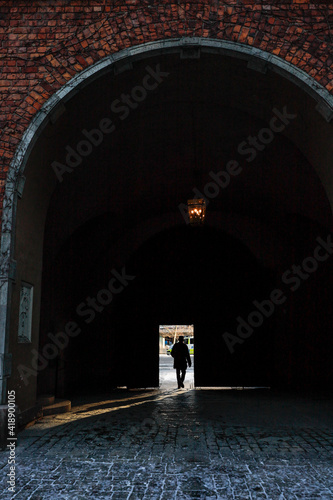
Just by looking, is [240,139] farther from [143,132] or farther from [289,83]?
[289,83]

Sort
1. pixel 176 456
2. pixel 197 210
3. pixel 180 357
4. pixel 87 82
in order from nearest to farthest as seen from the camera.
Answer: pixel 176 456, pixel 87 82, pixel 197 210, pixel 180 357

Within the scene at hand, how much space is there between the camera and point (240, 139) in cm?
865

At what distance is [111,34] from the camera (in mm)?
5918

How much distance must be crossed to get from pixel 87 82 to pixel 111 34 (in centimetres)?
74

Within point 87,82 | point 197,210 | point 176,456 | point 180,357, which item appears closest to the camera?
point 176,456

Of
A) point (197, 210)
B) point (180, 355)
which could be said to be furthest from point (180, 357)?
point (197, 210)

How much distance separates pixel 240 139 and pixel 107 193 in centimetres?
355

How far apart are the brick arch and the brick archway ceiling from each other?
19 millimetres

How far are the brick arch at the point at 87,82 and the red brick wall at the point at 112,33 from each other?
0.09 feet

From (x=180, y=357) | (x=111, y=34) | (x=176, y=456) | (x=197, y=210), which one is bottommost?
(x=176, y=456)

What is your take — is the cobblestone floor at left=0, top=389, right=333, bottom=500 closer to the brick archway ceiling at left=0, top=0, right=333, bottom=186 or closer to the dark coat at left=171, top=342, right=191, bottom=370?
the brick archway ceiling at left=0, top=0, right=333, bottom=186

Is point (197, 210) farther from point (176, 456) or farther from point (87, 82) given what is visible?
point (176, 456)

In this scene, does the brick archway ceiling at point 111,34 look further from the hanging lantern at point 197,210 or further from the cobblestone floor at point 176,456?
the cobblestone floor at point 176,456

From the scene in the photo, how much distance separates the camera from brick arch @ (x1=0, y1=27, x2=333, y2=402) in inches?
221
